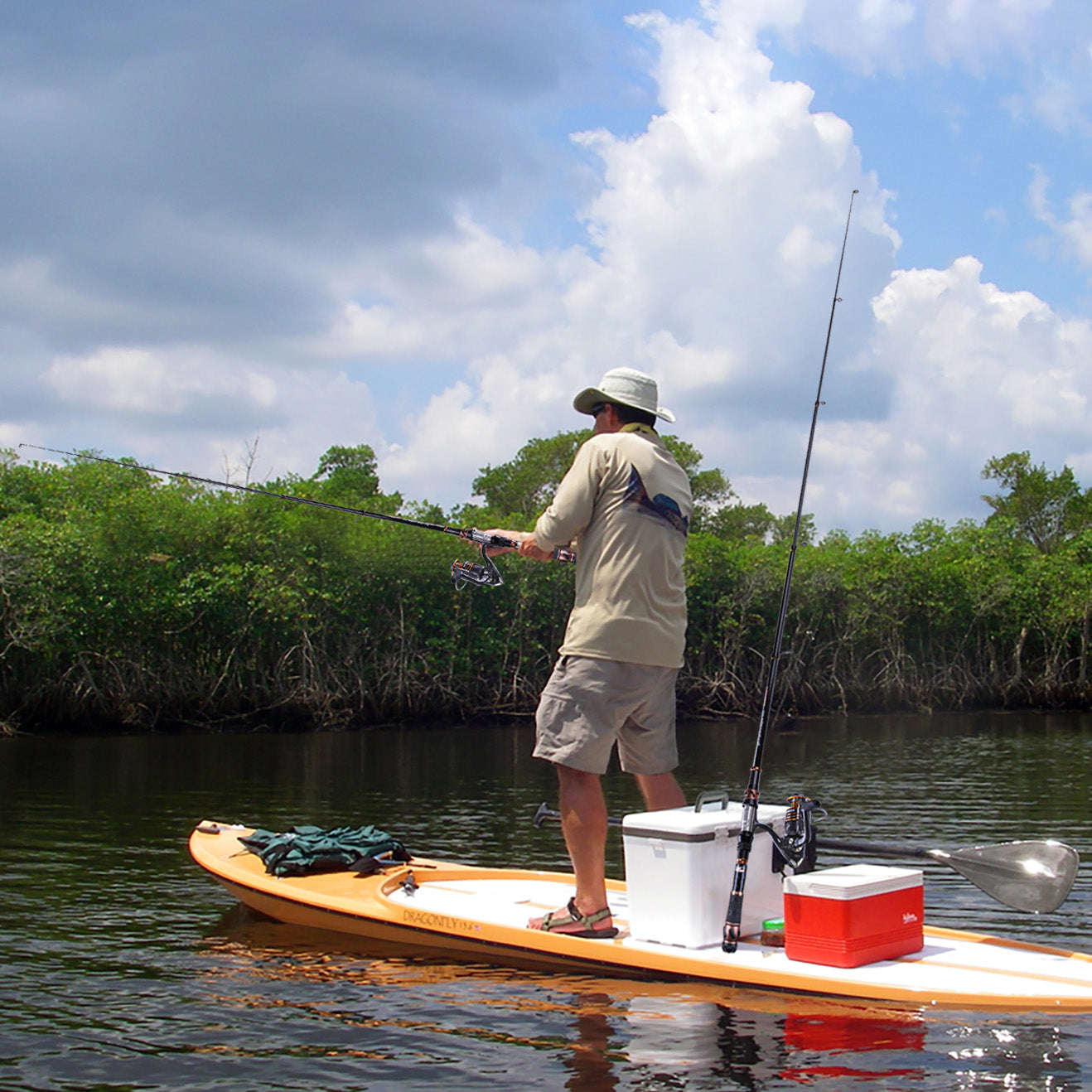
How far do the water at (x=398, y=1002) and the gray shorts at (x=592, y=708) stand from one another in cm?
94

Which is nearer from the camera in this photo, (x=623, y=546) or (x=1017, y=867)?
(x=1017, y=867)

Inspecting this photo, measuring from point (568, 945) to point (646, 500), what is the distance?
1.85 metres

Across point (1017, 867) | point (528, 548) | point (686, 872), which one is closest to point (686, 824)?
point (686, 872)

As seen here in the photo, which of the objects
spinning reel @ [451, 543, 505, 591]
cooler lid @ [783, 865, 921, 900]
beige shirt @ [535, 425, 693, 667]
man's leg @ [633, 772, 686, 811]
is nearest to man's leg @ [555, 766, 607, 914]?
man's leg @ [633, 772, 686, 811]

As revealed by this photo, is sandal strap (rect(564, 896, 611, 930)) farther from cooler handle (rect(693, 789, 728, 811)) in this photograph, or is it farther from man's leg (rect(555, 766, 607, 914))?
cooler handle (rect(693, 789, 728, 811))

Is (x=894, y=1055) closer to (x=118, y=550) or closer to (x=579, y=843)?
(x=579, y=843)

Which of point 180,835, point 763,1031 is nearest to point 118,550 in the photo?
point 180,835

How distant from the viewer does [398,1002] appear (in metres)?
4.93

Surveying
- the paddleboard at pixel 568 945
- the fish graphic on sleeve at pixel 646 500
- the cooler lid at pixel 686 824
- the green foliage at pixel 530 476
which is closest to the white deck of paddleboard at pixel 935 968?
the paddleboard at pixel 568 945

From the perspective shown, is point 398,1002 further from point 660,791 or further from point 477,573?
point 477,573

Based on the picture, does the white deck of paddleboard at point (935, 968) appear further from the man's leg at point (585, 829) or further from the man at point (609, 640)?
the man at point (609, 640)

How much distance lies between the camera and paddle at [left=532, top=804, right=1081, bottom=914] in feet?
15.4

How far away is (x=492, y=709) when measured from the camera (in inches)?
1219

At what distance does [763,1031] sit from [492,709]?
26810 millimetres
